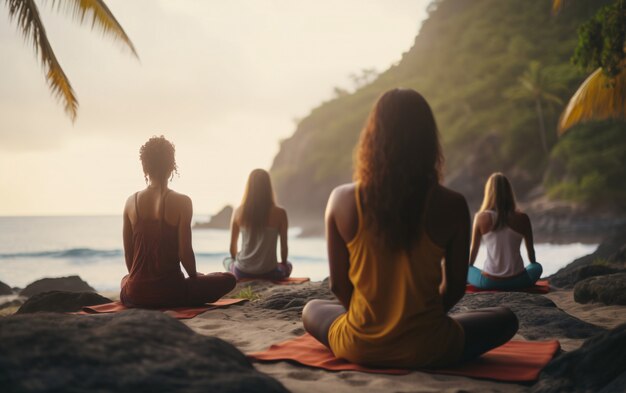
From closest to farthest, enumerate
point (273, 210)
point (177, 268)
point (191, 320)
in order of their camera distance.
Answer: point (191, 320)
point (177, 268)
point (273, 210)

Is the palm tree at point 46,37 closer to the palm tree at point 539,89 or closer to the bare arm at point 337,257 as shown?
the bare arm at point 337,257

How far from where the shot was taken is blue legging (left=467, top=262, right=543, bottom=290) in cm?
625

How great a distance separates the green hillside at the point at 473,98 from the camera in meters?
34.4

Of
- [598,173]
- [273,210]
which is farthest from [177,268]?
[598,173]

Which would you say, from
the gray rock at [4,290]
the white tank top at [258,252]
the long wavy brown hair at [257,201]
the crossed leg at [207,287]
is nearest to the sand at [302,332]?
the crossed leg at [207,287]

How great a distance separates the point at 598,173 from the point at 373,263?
95.8ft

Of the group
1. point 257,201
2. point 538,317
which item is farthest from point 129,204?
point 538,317

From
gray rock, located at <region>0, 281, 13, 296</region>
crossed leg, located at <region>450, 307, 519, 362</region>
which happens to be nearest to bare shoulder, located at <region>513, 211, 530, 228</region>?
crossed leg, located at <region>450, 307, 519, 362</region>

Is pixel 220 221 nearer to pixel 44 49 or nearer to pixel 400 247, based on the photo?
pixel 44 49

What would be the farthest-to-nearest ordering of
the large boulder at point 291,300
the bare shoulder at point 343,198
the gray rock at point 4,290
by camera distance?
the gray rock at point 4,290 < the large boulder at point 291,300 < the bare shoulder at point 343,198

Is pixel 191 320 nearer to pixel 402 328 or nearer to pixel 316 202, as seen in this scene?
pixel 402 328

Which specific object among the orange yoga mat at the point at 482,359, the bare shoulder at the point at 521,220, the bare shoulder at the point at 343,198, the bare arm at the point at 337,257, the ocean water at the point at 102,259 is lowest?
the ocean water at the point at 102,259

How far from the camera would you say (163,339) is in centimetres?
255

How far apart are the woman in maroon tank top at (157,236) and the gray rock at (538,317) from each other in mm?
2515
